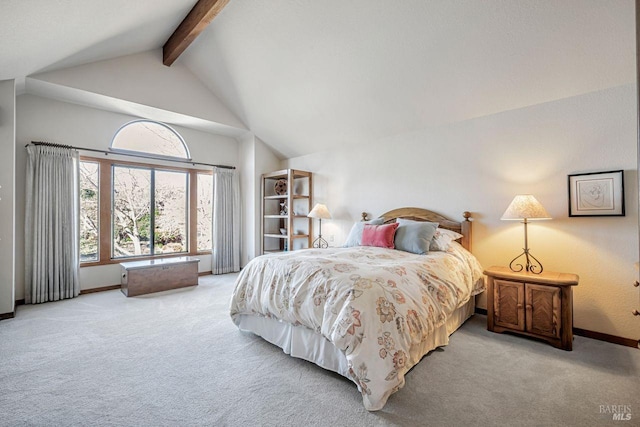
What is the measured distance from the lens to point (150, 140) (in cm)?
488

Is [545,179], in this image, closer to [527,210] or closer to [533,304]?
[527,210]

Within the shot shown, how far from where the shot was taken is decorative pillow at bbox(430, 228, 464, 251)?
3.14 metres

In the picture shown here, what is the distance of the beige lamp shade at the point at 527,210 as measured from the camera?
8.89 ft

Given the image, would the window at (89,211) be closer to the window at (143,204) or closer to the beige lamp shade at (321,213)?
the window at (143,204)

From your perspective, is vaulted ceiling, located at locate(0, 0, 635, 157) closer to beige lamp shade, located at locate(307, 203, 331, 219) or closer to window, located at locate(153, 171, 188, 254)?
beige lamp shade, located at locate(307, 203, 331, 219)

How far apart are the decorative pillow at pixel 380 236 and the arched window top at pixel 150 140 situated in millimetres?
3613

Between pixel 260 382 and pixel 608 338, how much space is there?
3090mm

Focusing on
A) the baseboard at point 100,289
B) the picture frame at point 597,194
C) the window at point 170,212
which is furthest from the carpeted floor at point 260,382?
the window at point 170,212

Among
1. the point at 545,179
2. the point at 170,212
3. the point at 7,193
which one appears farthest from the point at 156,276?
the point at 545,179

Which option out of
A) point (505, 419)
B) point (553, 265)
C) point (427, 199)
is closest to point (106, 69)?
point (427, 199)

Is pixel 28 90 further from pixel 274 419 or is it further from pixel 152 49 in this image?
pixel 274 419

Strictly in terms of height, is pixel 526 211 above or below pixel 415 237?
above

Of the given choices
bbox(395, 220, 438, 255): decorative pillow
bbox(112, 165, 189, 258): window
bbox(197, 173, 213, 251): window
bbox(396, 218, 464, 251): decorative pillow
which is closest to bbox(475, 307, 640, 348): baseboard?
bbox(396, 218, 464, 251): decorative pillow

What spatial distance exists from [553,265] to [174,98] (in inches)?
212
